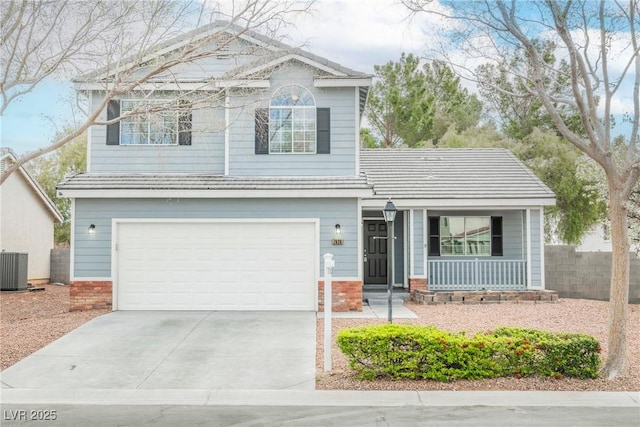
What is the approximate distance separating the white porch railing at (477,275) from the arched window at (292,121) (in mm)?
5129

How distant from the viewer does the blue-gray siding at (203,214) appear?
46.2 ft

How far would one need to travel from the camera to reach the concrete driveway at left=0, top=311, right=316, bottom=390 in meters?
8.56

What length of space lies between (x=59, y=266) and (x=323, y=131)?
1440 cm

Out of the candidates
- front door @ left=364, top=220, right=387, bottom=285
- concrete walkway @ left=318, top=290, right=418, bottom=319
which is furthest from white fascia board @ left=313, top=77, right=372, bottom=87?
concrete walkway @ left=318, top=290, right=418, bottom=319

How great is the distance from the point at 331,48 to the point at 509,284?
8.01 m

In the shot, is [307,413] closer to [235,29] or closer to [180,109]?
[180,109]

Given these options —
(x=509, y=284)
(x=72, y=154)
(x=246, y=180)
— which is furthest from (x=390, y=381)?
(x=72, y=154)

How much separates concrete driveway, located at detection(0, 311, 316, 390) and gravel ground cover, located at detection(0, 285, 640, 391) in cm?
35

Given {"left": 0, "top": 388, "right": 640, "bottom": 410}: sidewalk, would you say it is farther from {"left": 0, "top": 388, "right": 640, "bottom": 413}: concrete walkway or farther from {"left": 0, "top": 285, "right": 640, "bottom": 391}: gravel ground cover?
{"left": 0, "top": 285, "right": 640, "bottom": 391}: gravel ground cover

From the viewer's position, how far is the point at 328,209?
555 inches

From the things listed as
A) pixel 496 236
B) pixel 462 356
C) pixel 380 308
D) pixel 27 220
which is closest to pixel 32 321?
pixel 380 308

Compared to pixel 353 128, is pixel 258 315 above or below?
below

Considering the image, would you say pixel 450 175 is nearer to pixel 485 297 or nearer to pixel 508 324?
pixel 485 297

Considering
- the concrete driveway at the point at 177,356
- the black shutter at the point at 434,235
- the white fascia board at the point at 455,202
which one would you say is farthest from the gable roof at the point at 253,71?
the concrete driveway at the point at 177,356
